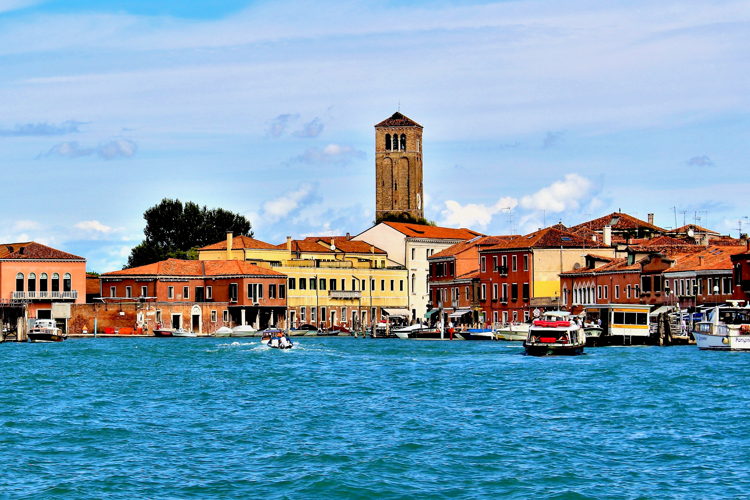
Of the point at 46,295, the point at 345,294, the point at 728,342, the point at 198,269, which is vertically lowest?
the point at 728,342

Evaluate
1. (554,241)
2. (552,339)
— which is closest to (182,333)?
(554,241)

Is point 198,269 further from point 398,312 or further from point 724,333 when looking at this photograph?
point 724,333

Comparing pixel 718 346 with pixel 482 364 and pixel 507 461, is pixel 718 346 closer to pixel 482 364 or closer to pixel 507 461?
pixel 482 364

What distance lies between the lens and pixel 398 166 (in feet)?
416

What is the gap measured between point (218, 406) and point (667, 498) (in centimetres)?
1544

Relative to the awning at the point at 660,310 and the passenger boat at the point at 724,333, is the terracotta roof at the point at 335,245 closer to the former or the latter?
the awning at the point at 660,310

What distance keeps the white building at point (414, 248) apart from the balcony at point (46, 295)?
2718cm

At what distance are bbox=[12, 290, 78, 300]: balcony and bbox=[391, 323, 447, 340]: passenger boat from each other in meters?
20.3

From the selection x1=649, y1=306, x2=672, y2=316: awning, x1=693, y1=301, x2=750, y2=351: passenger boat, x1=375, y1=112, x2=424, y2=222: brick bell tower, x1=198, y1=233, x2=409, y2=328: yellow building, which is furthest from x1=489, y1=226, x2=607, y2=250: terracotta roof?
x1=375, y1=112, x2=424, y2=222: brick bell tower

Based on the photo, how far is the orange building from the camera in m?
85.7

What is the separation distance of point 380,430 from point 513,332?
156 feet

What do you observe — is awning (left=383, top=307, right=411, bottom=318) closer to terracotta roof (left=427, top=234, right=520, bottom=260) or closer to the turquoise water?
terracotta roof (left=427, top=234, right=520, bottom=260)

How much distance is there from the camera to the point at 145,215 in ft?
362

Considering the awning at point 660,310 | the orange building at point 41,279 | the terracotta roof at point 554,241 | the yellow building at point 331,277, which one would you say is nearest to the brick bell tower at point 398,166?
the yellow building at point 331,277
